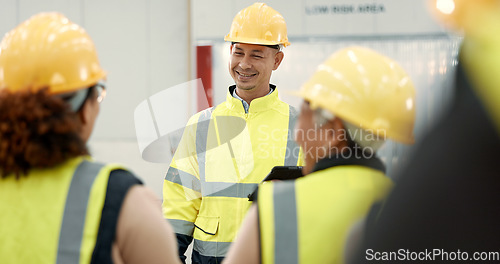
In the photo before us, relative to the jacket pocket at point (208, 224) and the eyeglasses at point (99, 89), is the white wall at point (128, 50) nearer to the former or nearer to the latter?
the jacket pocket at point (208, 224)

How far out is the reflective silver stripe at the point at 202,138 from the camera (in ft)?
7.70

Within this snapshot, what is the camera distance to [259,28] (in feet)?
8.43

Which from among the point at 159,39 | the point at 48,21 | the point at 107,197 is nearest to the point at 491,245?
the point at 107,197

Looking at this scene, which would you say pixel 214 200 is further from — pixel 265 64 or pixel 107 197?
pixel 107 197

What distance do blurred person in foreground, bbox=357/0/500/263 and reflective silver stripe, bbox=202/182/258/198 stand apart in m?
1.56

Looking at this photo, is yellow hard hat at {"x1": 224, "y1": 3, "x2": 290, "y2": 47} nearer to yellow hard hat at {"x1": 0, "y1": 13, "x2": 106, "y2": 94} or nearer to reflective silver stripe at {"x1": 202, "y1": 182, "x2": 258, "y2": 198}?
reflective silver stripe at {"x1": 202, "y1": 182, "x2": 258, "y2": 198}

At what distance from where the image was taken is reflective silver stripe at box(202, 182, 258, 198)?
7.50 ft

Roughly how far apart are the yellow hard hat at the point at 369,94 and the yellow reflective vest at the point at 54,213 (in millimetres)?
565

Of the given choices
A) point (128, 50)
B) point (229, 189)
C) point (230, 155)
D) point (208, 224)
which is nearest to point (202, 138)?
point (230, 155)

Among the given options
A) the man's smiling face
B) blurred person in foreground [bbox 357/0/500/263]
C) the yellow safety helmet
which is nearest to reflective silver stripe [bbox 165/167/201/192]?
the man's smiling face

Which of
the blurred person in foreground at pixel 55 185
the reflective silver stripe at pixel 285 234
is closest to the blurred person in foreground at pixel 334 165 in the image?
the reflective silver stripe at pixel 285 234

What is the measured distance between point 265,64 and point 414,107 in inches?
54.6

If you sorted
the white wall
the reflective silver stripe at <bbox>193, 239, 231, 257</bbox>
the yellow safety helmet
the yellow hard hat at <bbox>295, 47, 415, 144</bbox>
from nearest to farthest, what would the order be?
the yellow safety helmet → the yellow hard hat at <bbox>295, 47, 415, 144</bbox> → the reflective silver stripe at <bbox>193, 239, 231, 257</bbox> → the white wall

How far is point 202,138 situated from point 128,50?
2.75m
